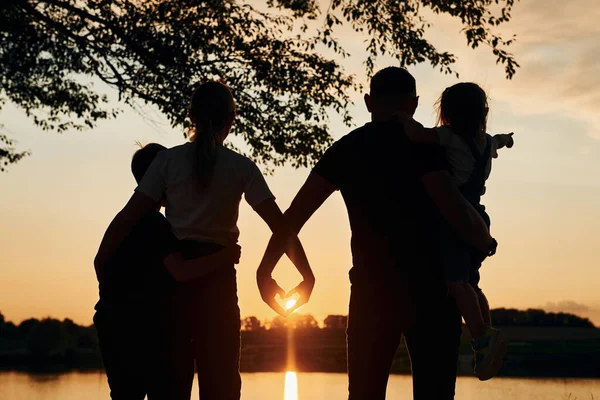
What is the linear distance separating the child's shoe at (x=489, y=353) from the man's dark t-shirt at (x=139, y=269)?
70.4 inches

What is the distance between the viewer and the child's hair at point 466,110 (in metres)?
4.45

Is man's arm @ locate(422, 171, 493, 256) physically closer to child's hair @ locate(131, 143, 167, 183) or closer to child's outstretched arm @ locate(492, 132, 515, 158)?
child's outstretched arm @ locate(492, 132, 515, 158)

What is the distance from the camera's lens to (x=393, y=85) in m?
3.77

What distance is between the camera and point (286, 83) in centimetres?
1334

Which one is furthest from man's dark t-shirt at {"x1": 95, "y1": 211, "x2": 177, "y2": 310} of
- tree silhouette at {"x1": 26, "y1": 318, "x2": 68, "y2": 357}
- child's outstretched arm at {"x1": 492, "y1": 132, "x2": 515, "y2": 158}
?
tree silhouette at {"x1": 26, "y1": 318, "x2": 68, "y2": 357}

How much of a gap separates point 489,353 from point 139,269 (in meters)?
1.98

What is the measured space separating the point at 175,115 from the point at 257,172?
9395 millimetres

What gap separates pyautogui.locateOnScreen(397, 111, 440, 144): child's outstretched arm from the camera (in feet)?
12.0

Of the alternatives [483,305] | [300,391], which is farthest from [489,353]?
[300,391]

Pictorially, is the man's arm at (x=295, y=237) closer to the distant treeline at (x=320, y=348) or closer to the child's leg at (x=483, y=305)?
the child's leg at (x=483, y=305)

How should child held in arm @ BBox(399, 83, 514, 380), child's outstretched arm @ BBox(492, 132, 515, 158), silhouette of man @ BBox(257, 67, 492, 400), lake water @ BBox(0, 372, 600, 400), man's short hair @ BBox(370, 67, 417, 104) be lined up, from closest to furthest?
silhouette of man @ BBox(257, 67, 492, 400) < man's short hair @ BBox(370, 67, 417, 104) < child held in arm @ BBox(399, 83, 514, 380) < child's outstretched arm @ BBox(492, 132, 515, 158) < lake water @ BBox(0, 372, 600, 400)

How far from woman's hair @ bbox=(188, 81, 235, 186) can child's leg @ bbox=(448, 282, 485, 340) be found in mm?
1379

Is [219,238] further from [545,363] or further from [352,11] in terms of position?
[545,363]

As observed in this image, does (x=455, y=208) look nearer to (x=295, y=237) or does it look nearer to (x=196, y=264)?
(x=295, y=237)
